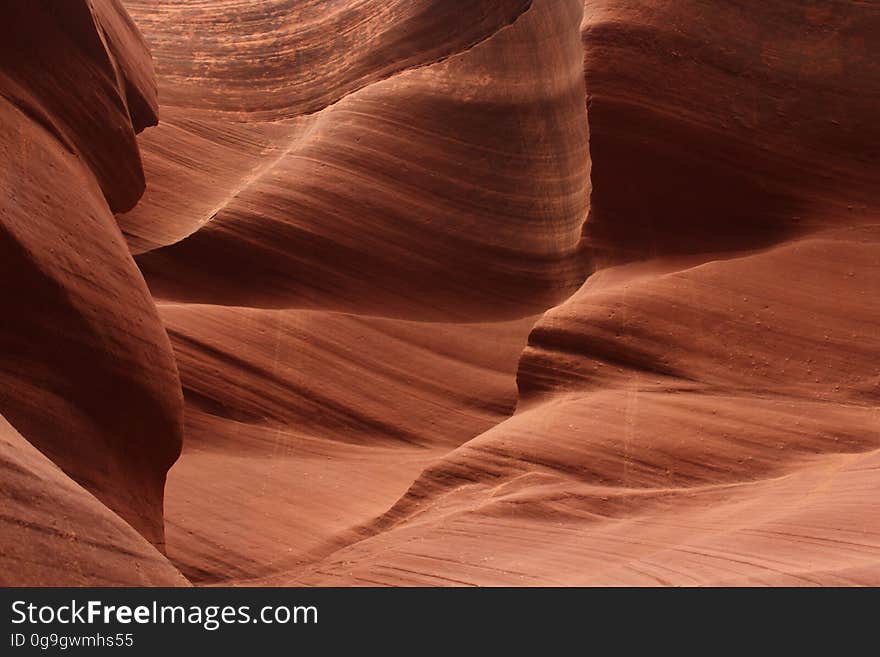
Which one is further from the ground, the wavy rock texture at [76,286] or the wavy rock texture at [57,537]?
the wavy rock texture at [76,286]

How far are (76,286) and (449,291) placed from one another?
19.6 ft

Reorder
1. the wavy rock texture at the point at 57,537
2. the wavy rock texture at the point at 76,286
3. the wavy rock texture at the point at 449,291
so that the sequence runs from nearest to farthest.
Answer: the wavy rock texture at the point at 57,537 → the wavy rock texture at the point at 76,286 → the wavy rock texture at the point at 449,291

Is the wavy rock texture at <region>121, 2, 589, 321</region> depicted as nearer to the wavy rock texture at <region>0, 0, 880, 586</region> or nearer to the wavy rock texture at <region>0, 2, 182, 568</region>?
the wavy rock texture at <region>0, 0, 880, 586</region>

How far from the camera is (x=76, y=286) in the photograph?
5.41m

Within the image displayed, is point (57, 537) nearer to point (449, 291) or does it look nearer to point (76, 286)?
point (76, 286)

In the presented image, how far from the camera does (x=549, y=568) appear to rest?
587 cm

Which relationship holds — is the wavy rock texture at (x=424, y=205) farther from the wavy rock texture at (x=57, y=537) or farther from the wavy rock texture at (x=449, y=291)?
the wavy rock texture at (x=57, y=537)

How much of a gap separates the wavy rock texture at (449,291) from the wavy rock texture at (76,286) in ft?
0.06

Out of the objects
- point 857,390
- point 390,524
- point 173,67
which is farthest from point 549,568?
point 173,67

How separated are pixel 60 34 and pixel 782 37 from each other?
5.68 m

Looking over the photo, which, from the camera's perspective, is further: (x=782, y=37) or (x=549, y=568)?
(x=782, y=37)

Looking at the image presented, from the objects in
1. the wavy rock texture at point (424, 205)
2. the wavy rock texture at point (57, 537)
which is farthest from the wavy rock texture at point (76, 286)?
the wavy rock texture at point (424, 205)

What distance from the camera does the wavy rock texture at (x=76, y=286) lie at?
5.21 m
